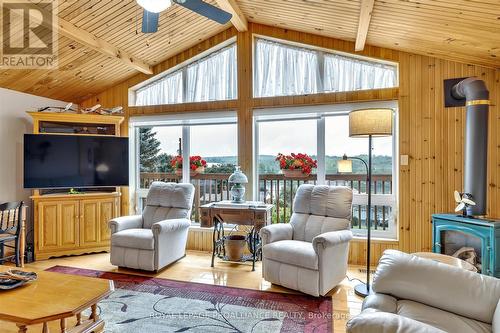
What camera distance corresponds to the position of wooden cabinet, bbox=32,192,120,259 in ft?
13.1

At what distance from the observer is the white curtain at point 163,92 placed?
4.71 m

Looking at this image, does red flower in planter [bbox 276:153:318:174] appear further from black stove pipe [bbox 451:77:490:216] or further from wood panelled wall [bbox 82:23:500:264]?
black stove pipe [bbox 451:77:490:216]

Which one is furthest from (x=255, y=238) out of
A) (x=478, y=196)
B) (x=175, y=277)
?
(x=478, y=196)

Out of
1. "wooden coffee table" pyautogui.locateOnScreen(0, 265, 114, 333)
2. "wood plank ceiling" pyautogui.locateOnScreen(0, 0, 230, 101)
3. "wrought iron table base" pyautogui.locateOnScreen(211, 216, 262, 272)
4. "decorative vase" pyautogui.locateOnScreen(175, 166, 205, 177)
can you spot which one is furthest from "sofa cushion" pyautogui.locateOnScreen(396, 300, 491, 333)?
"wood plank ceiling" pyautogui.locateOnScreen(0, 0, 230, 101)

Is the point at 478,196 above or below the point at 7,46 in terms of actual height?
below

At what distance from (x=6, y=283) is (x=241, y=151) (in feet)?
9.56

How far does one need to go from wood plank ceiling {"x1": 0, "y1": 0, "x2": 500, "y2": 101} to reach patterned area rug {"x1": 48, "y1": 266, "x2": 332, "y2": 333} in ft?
9.00

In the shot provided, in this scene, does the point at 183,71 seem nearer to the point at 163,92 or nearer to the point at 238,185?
the point at 163,92

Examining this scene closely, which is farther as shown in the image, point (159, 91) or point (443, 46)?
point (159, 91)

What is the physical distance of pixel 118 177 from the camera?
4500mm

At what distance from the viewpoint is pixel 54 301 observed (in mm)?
1821

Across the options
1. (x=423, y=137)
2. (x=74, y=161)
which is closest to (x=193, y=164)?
(x=74, y=161)

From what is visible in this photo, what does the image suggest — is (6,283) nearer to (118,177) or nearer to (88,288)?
(88,288)

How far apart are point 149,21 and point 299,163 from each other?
Answer: 244 centimetres
